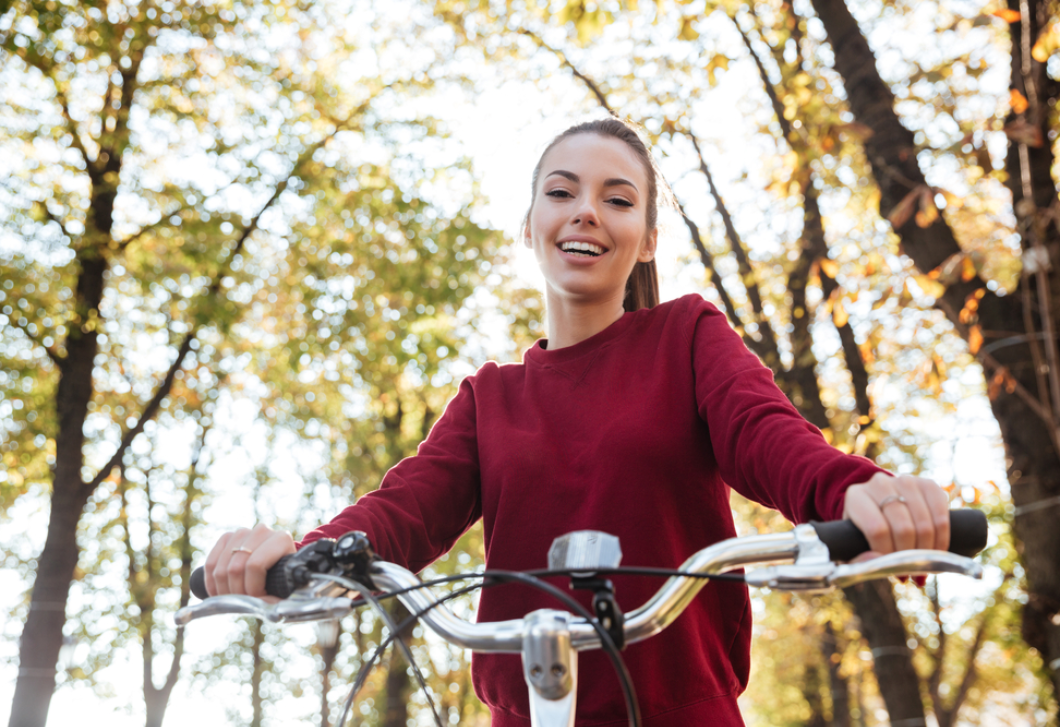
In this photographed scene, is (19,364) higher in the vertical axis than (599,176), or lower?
higher

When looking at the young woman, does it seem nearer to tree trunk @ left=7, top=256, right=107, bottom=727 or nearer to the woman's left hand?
the woman's left hand

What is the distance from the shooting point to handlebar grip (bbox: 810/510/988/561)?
1.15 m

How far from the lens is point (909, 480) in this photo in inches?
46.3

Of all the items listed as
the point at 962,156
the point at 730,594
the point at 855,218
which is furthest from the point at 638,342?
the point at 855,218

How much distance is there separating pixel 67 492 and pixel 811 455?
9665 mm

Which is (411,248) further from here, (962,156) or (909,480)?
(909,480)

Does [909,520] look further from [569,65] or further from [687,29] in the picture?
[569,65]

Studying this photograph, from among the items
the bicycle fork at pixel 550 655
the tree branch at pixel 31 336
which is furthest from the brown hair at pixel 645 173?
the tree branch at pixel 31 336

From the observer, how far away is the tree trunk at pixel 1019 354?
4.90 meters

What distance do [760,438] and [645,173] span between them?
1.02m

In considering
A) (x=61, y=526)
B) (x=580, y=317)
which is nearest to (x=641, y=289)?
(x=580, y=317)

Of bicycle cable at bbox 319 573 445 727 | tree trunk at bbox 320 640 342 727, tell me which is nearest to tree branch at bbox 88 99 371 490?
tree trunk at bbox 320 640 342 727

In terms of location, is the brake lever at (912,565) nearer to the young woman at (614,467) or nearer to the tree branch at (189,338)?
the young woman at (614,467)

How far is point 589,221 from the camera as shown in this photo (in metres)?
2.08
